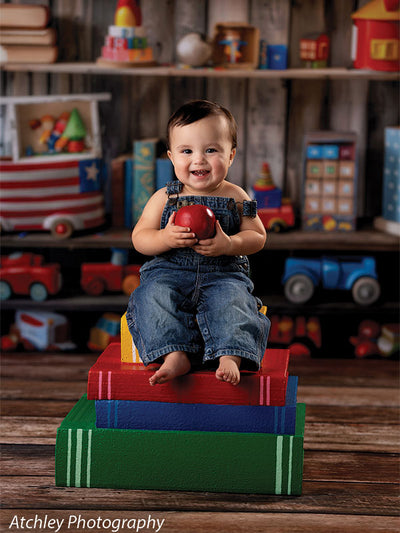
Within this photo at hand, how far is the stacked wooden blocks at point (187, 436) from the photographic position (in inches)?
71.6

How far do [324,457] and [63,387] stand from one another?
3.27 ft

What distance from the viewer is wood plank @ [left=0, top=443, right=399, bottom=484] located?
6.47 ft

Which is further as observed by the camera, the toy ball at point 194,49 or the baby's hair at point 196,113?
the toy ball at point 194,49

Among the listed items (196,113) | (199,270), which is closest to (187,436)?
(199,270)

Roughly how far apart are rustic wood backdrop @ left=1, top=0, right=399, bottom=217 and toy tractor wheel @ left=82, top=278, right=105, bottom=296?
564 mm

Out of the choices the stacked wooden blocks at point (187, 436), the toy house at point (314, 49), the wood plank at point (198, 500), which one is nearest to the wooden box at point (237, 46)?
the toy house at point (314, 49)

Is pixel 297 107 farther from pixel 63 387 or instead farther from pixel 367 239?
pixel 63 387

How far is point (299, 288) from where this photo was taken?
3053 mm

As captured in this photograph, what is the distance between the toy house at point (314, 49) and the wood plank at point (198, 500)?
1.79 meters

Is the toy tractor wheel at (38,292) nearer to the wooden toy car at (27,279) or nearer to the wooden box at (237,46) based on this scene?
the wooden toy car at (27,279)

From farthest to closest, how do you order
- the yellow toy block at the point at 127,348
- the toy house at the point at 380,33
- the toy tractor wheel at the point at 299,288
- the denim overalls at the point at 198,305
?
the toy tractor wheel at the point at 299,288 → the toy house at the point at 380,33 → the yellow toy block at the point at 127,348 → the denim overalls at the point at 198,305

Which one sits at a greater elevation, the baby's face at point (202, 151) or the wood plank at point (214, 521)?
the baby's face at point (202, 151)

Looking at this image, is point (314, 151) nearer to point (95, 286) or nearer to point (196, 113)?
point (95, 286)

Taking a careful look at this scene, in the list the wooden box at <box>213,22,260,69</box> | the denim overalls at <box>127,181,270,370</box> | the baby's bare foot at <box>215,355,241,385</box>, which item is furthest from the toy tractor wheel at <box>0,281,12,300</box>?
the baby's bare foot at <box>215,355,241,385</box>
